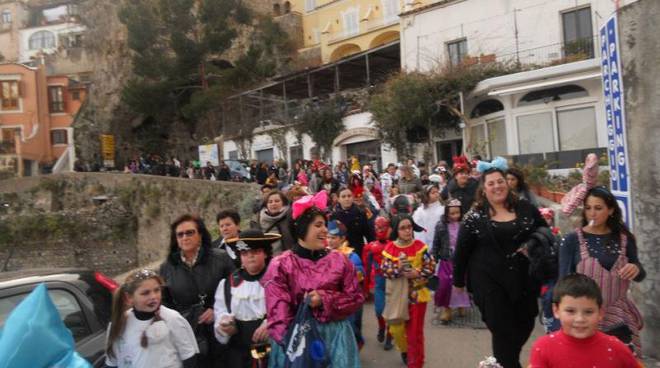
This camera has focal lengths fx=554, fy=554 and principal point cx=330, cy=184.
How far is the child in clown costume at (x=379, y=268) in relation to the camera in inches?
228

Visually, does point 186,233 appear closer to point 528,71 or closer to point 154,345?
point 154,345

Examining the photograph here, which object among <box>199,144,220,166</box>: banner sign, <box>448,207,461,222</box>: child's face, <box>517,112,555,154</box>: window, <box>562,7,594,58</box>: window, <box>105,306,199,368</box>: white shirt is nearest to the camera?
<box>105,306,199,368</box>: white shirt

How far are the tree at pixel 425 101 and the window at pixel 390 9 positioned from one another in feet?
47.6

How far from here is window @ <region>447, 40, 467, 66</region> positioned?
23594 mm

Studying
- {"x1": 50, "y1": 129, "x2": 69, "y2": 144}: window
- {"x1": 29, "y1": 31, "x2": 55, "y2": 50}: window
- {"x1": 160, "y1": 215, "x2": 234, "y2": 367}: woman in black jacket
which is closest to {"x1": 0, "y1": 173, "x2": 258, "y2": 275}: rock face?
{"x1": 50, "y1": 129, "x2": 69, "y2": 144}: window

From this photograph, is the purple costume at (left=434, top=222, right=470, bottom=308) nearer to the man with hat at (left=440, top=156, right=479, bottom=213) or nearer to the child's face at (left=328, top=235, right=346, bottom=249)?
the man with hat at (left=440, top=156, right=479, bottom=213)

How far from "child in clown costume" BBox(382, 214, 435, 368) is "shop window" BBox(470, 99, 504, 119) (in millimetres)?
16726

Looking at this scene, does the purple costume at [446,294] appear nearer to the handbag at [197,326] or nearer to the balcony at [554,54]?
the handbag at [197,326]

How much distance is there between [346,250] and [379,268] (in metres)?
0.45

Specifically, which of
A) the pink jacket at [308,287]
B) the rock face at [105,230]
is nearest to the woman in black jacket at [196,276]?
the pink jacket at [308,287]

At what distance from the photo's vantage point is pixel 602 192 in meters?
3.66

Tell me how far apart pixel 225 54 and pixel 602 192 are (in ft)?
113

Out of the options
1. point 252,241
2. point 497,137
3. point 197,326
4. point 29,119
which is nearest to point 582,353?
point 252,241

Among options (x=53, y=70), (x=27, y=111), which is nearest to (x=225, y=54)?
(x=27, y=111)
